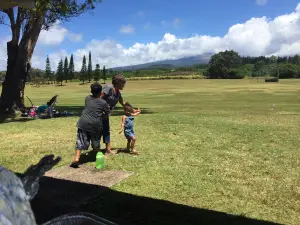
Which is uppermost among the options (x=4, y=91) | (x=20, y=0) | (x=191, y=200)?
(x=20, y=0)

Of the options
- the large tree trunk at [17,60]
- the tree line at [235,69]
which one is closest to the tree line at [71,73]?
the tree line at [235,69]

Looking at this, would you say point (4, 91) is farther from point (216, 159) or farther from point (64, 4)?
point (216, 159)

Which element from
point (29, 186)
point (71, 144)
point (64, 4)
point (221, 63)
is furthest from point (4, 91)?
point (221, 63)

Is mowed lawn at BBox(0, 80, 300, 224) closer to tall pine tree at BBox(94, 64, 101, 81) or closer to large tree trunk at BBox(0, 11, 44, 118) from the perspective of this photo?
large tree trunk at BBox(0, 11, 44, 118)

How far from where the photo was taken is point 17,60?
697 inches

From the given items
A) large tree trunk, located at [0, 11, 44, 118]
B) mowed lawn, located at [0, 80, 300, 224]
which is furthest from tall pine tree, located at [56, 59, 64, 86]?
mowed lawn, located at [0, 80, 300, 224]

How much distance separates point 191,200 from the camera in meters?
5.48

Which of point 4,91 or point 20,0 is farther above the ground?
point 20,0

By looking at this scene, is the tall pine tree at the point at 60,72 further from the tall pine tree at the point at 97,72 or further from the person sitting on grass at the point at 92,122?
the person sitting on grass at the point at 92,122

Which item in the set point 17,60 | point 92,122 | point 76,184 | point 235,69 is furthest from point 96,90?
point 235,69

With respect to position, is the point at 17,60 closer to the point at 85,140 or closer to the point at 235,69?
the point at 85,140

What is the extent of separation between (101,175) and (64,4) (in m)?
10.4

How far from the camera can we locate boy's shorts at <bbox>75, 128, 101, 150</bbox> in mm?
7392

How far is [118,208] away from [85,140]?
8.52 feet
